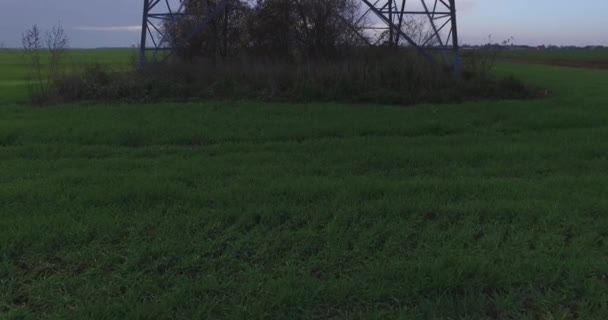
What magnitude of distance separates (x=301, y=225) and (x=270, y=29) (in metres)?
14.0

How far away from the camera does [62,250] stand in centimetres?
430

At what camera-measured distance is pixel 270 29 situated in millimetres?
17797

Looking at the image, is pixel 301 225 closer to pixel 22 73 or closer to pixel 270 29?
pixel 270 29

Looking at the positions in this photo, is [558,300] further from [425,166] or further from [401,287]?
[425,166]

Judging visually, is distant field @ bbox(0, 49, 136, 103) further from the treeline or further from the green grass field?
the green grass field

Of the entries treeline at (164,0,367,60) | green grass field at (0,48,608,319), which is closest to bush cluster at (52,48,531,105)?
treeline at (164,0,367,60)

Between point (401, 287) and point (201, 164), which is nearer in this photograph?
point (401, 287)

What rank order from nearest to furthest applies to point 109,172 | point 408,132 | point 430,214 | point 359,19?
point 430,214
point 109,172
point 408,132
point 359,19

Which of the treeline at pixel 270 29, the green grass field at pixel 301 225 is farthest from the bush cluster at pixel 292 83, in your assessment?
the green grass field at pixel 301 225

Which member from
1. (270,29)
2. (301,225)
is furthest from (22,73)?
(301,225)

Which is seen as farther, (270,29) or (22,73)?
(22,73)

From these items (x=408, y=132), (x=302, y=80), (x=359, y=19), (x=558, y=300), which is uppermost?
(x=359, y=19)

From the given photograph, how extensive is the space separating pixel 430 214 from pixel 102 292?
10.5 feet

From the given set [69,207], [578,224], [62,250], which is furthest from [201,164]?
[578,224]
